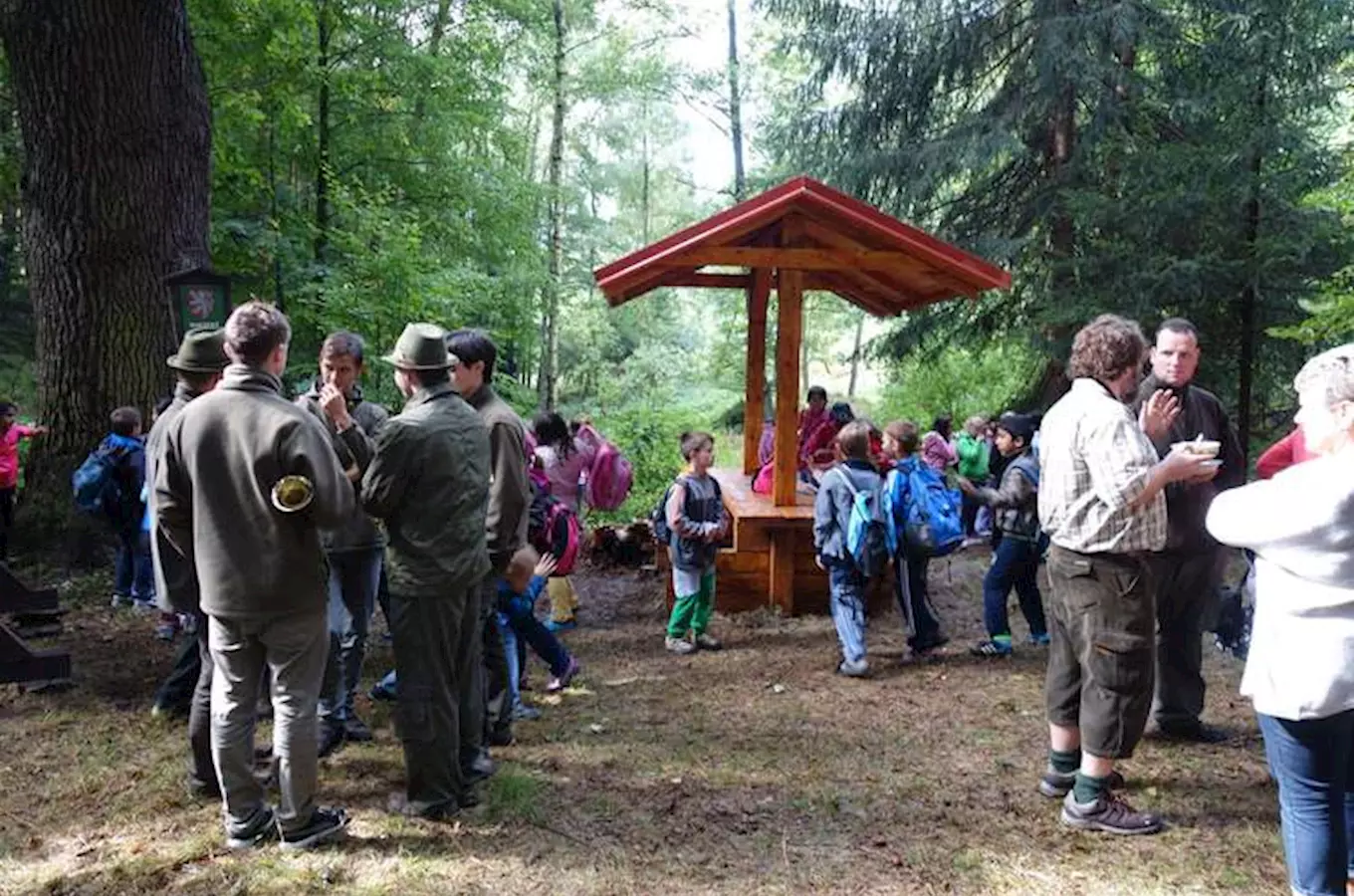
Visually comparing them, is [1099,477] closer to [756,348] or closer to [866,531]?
[866,531]

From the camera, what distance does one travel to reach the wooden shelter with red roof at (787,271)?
624cm

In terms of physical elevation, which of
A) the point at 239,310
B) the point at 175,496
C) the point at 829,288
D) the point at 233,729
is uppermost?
the point at 829,288

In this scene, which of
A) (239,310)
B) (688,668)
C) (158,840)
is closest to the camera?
(239,310)

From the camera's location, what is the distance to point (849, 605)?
218 inches

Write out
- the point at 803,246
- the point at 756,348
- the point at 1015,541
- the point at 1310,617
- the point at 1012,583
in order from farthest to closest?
the point at 756,348 < the point at 803,246 < the point at 1012,583 < the point at 1015,541 < the point at 1310,617

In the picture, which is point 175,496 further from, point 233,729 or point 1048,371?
point 1048,371

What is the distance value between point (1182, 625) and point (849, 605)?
185 cm

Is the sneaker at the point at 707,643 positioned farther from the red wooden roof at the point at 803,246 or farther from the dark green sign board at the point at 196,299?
the dark green sign board at the point at 196,299

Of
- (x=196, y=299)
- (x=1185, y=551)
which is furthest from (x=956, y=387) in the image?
(x=196, y=299)

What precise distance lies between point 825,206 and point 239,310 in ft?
13.8

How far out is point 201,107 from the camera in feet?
25.1

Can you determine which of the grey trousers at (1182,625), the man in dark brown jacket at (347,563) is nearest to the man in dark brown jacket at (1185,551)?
the grey trousers at (1182,625)

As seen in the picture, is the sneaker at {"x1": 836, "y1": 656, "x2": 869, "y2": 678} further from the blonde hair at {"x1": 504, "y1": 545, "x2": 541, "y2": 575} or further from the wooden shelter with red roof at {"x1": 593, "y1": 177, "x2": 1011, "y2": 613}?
the blonde hair at {"x1": 504, "y1": 545, "x2": 541, "y2": 575}

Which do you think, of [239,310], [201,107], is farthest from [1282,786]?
[201,107]
